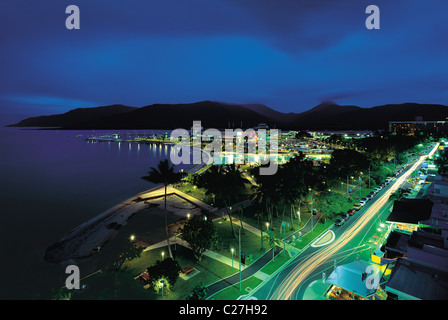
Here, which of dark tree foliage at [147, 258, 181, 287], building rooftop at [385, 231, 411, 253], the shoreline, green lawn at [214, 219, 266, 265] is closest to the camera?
dark tree foliage at [147, 258, 181, 287]

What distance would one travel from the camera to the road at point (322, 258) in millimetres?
20172

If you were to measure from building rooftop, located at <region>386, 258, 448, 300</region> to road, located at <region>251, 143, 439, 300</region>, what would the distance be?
690 cm

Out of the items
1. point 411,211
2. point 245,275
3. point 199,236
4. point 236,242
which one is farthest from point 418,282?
point 411,211

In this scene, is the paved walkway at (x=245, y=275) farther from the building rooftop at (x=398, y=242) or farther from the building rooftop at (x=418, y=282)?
the building rooftop at (x=398, y=242)

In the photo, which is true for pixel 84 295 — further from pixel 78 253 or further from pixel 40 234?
pixel 40 234

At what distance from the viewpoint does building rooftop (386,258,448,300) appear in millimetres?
14219

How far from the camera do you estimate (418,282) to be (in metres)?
15.1

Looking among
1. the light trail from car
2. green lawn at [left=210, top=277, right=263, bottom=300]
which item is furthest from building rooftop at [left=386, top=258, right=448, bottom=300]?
green lawn at [left=210, top=277, right=263, bottom=300]

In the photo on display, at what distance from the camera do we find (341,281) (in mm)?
18750

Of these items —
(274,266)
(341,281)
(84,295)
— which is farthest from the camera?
(274,266)

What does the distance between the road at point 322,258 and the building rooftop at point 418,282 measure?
6903 millimetres

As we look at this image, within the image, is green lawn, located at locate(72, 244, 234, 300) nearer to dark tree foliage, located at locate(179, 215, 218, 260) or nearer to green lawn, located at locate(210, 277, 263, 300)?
dark tree foliage, located at locate(179, 215, 218, 260)
